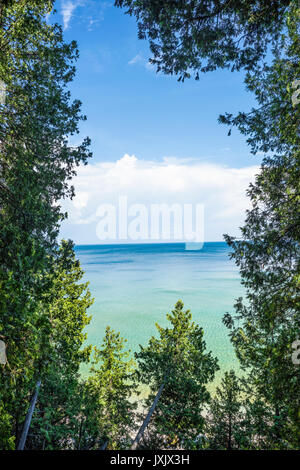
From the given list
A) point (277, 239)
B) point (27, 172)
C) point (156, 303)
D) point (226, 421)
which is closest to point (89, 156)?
point (27, 172)

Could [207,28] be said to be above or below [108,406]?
above

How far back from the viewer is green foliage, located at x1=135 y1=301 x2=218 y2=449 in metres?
9.27

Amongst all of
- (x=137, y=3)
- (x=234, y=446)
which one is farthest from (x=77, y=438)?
(x=137, y=3)

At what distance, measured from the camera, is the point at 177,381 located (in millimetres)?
10461

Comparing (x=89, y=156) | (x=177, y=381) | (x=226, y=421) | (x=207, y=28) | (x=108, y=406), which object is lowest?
(x=226, y=421)

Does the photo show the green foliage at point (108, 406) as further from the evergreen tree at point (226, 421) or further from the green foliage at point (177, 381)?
the evergreen tree at point (226, 421)

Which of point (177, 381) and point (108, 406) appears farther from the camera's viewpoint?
point (177, 381)

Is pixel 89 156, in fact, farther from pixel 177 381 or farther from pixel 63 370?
pixel 177 381

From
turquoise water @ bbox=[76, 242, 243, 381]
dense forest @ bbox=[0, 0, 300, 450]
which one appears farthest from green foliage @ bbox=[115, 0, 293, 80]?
turquoise water @ bbox=[76, 242, 243, 381]

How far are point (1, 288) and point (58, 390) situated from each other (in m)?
8.18

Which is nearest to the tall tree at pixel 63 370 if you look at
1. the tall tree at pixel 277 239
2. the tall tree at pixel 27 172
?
the tall tree at pixel 27 172

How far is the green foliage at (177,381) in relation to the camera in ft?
30.4

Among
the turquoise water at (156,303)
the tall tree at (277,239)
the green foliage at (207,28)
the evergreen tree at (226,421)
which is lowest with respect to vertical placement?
the turquoise water at (156,303)

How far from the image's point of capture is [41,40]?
5281 mm
